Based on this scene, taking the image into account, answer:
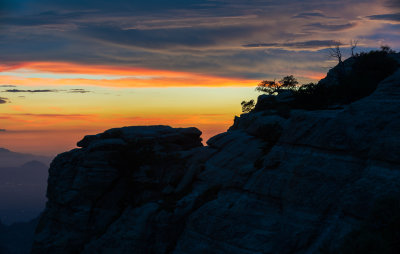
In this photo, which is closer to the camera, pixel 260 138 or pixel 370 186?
pixel 370 186

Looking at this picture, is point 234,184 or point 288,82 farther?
point 288,82

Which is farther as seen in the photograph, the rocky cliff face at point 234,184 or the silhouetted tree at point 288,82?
the silhouetted tree at point 288,82

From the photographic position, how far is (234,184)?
159 feet

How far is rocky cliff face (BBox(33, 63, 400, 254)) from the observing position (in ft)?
123

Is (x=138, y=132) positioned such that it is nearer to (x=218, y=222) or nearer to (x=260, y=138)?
(x=260, y=138)

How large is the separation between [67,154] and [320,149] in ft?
147

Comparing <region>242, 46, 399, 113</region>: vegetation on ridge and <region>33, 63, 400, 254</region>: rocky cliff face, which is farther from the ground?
<region>242, 46, 399, 113</region>: vegetation on ridge

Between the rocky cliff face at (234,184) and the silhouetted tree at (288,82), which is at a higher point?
the silhouetted tree at (288,82)

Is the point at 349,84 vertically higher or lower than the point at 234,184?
higher

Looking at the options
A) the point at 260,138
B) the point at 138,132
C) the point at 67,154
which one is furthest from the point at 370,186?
the point at 67,154

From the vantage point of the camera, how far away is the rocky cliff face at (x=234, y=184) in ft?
123

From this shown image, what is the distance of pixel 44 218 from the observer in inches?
2729

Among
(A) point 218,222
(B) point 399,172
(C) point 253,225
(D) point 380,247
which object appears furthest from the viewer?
(A) point 218,222

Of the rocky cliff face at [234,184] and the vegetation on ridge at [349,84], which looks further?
the vegetation on ridge at [349,84]
